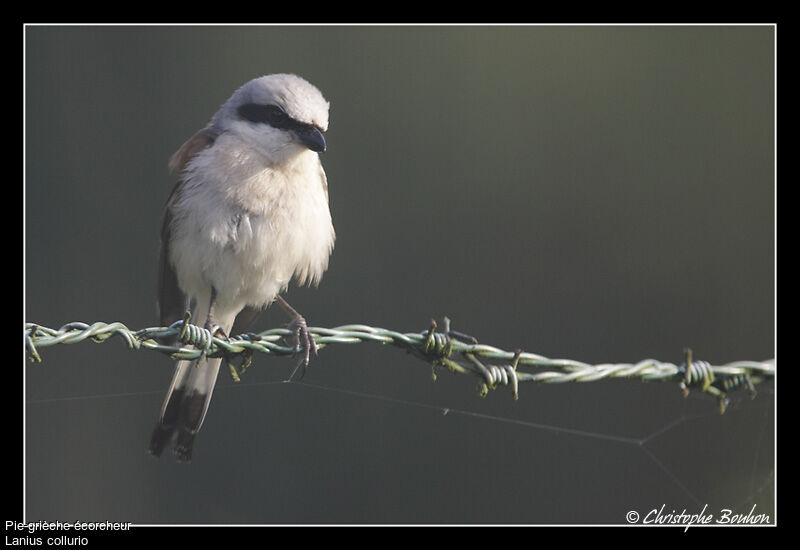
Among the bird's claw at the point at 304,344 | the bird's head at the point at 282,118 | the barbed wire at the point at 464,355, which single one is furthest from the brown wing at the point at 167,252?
the barbed wire at the point at 464,355

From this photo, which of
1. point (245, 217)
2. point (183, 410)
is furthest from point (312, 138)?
point (183, 410)

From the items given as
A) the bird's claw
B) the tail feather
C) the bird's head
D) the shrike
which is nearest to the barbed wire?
the bird's claw

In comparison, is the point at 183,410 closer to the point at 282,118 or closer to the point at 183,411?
the point at 183,411

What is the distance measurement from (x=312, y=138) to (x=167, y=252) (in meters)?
0.77

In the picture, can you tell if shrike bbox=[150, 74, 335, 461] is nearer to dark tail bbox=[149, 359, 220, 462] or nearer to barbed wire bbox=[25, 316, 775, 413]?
dark tail bbox=[149, 359, 220, 462]

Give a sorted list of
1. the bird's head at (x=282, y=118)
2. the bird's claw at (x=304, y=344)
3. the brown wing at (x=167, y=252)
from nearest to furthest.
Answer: the bird's claw at (x=304, y=344) → the bird's head at (x=282, y=118) → the brown wing at (x=167, y=252)

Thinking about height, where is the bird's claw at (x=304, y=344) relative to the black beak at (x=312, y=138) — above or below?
below

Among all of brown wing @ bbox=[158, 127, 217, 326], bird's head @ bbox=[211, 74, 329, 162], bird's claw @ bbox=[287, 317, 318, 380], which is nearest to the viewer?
bird's claw @ bbox=[287, 317, 318, 380]

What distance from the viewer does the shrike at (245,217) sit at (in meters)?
3.39

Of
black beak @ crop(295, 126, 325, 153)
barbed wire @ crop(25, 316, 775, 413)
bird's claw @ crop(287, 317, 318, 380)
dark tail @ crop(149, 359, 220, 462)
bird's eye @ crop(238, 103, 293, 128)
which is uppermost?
bird's eye @ crop(238, 103, 293, 128)

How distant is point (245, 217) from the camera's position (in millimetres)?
3383

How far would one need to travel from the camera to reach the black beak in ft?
11.4

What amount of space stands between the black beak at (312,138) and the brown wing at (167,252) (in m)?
0.43

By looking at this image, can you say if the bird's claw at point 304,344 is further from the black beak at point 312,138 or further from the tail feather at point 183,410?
→ the black beak at point 312,138
